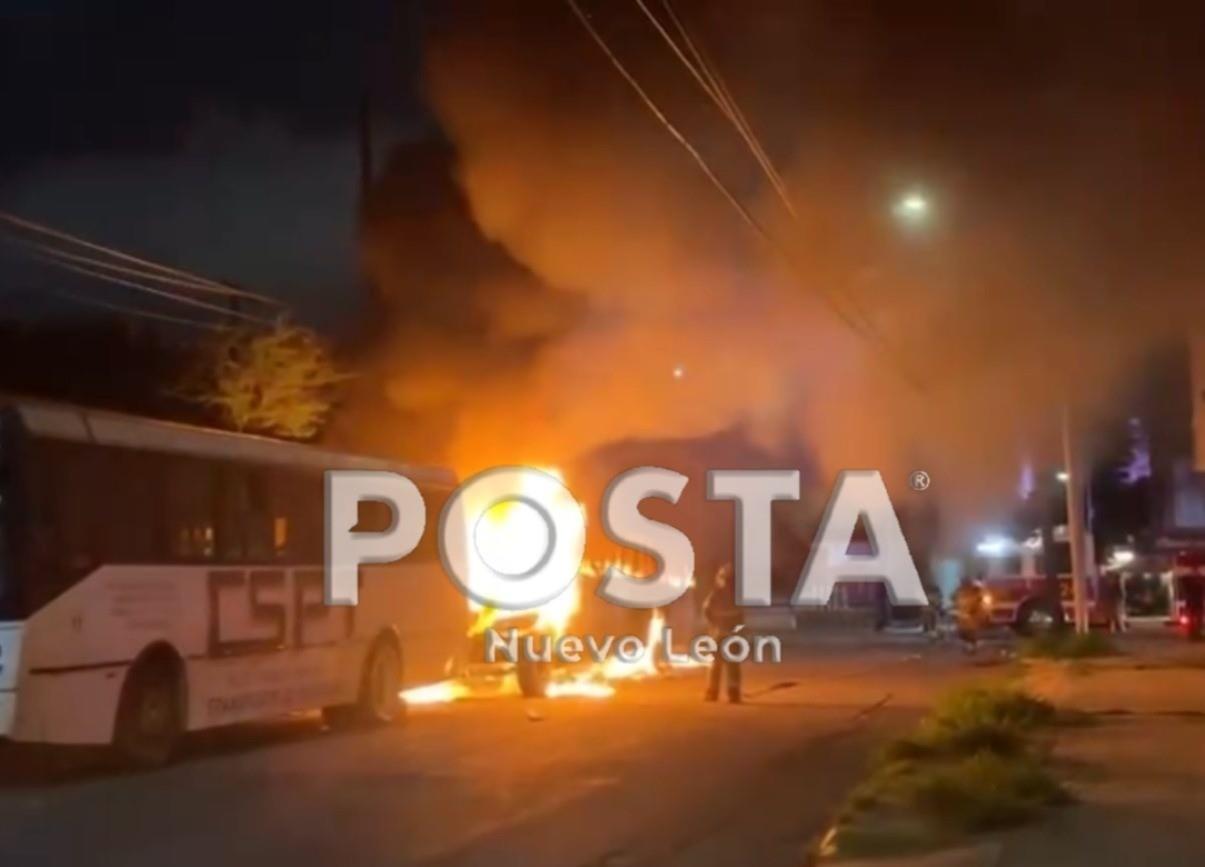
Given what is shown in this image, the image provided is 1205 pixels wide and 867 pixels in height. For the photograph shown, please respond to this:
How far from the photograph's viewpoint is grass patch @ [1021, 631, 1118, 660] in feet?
85.6

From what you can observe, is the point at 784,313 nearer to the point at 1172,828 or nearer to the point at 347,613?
the point at 347,613

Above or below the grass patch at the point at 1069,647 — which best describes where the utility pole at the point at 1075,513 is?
above

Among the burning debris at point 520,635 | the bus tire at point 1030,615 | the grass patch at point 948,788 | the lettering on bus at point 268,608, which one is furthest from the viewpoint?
the bus tire at point 1030,615

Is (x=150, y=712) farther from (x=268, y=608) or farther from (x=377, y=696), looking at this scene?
(x=377, y=696)

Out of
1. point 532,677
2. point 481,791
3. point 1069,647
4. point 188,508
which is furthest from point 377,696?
point 1069,647

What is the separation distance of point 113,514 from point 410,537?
525cm

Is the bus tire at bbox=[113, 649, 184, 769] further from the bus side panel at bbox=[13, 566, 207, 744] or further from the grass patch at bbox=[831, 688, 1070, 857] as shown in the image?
the grass patch at bbox=[831, 688, 1070, 857]

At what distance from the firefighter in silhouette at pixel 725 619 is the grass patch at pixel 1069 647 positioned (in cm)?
806

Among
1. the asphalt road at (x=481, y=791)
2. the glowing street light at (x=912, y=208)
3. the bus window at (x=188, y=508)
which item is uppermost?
the glowing street light at (x=912, y=208)

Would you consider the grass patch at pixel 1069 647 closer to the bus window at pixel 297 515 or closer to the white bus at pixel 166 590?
the white bus at pixel 166 590

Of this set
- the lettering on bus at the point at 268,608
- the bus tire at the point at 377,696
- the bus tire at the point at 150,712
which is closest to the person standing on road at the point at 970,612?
the bus tire at the point at 377,696

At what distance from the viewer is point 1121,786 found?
11641 millimetres

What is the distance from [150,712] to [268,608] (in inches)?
74.5

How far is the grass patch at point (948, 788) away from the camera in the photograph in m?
9.91
